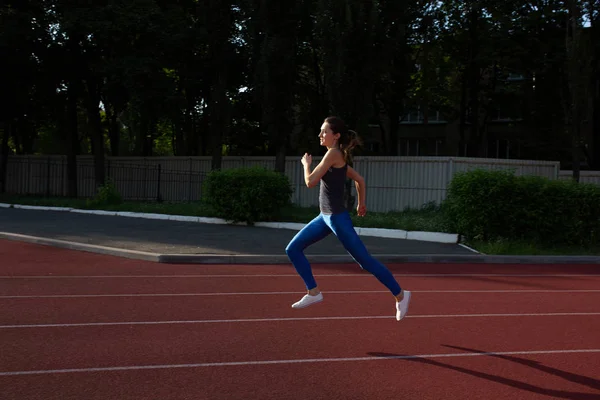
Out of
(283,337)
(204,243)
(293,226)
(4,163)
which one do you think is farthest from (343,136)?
(4,163)

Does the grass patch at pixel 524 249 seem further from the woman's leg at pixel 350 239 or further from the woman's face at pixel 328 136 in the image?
the woman's face at pixel 328 136

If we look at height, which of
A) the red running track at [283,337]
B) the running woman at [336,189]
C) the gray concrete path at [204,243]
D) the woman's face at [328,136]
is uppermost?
the woman's face at [328,136]

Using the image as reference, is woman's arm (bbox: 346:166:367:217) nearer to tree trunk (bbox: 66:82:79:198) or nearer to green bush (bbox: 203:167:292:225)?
green bush (bbox: 203:167:292:225)

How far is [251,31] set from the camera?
78.9 ft

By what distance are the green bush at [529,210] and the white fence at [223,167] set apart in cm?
380

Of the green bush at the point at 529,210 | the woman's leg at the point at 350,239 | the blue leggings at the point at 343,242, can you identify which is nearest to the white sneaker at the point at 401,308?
the blue leggings at the point at 343,242

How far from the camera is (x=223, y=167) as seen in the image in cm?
2930

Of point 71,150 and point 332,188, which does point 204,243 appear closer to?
point 332,188

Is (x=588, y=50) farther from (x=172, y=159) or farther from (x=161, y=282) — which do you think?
(x=172, y=159)

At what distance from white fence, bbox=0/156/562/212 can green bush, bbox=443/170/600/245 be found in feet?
12.5

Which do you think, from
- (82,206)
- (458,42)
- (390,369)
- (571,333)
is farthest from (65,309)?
(458,42)

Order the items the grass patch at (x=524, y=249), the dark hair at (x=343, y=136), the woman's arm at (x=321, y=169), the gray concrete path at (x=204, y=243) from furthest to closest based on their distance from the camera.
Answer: the grass patch at (x=524, y=249), the gray concrete path at (x=204, y=243), the dark hair at (x=343, y=136), the woman's arm at (x=321, y=169)

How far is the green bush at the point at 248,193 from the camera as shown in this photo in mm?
17641

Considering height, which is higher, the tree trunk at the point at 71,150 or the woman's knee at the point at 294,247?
the tree trunk at the point at 71,150
